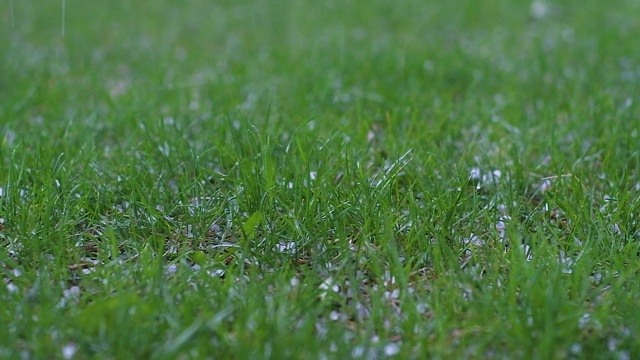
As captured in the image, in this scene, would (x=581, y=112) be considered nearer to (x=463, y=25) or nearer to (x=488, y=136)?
(x=488, y=136)

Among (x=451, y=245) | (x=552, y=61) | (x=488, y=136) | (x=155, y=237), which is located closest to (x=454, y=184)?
(x=451, y=245)

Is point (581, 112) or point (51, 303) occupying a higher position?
point (51, 303)

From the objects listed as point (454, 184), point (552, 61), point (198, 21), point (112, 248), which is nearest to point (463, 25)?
point (552, 61)

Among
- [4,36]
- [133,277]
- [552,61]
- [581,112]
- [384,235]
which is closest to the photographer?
[133,277]

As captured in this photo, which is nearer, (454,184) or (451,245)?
(451,245)

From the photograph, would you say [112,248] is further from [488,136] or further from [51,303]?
[488,136]

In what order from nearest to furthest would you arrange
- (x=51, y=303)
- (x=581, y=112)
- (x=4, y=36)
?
(x=51, y=303)
(x=581, y=112)
(x=4, y=36)
